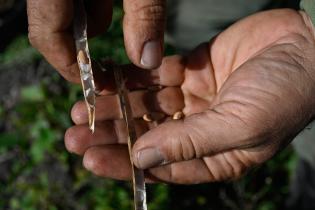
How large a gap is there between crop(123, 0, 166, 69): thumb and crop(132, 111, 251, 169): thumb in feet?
0.77

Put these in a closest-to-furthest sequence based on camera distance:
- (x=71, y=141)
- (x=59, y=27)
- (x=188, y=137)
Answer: (x=188, y=137), (x=59, y=27), (x=71, y=141)

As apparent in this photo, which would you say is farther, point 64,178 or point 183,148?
point 64,178

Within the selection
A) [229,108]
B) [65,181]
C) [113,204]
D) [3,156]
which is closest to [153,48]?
[229,108]

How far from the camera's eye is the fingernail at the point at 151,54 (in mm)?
1912

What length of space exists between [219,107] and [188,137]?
5.5 inches

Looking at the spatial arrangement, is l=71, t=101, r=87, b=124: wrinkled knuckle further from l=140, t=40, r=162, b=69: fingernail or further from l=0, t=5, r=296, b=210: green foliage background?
l=0, t=5, r=296, b=210: green foliage background

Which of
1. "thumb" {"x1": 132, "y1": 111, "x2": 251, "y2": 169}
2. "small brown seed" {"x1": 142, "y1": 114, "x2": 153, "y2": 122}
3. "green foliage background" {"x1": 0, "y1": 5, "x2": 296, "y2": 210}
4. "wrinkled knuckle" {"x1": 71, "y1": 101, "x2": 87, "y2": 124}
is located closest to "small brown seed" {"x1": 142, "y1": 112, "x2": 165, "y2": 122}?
"small brown seed" {"x1": 142, "y1": 114, "x2": 153, "y2": 122}

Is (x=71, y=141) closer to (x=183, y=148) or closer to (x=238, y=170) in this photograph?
(x=183, y=148)

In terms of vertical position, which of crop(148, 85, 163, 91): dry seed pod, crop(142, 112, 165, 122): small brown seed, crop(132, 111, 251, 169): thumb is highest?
crop(132, 111, 251, 169): thumb

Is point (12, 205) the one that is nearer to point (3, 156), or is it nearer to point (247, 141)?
point (3, 156)

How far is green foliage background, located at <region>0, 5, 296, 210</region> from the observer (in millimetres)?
2738

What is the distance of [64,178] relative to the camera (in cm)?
287

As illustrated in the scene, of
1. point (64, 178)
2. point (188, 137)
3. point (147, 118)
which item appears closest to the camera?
point (188, 137)

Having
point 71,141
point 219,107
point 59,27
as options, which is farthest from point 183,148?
point 59,27
